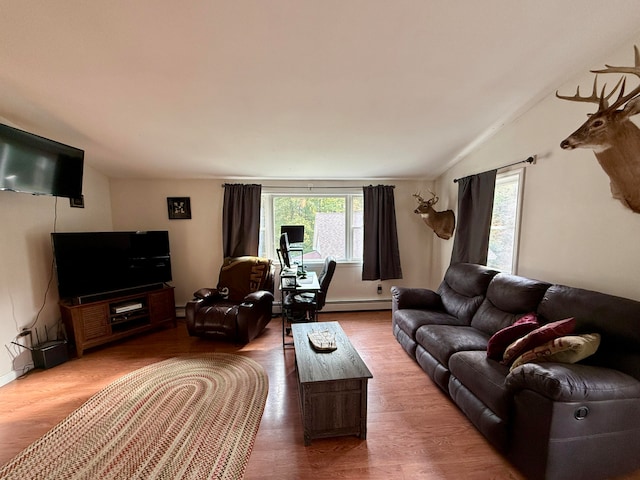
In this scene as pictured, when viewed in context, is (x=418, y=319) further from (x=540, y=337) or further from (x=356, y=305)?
(x=356, y=305)

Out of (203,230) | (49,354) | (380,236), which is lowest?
(49,354)

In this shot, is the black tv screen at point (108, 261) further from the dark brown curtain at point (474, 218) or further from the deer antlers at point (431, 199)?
the dark brown curtain at point (474, 218)

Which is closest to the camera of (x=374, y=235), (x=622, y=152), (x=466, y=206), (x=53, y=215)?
(x=622, y=152)

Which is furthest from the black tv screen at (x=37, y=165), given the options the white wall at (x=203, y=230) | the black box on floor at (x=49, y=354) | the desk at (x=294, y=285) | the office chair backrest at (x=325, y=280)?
the office chair backrest at (x=325, y=280)

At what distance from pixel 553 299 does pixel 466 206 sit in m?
1.61

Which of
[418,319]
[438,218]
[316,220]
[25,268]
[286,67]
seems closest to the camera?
[286,67]

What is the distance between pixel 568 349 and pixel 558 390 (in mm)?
320

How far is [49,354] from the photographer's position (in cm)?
255

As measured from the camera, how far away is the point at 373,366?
8.48 ft

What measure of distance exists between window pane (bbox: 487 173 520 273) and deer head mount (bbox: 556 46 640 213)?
980mm

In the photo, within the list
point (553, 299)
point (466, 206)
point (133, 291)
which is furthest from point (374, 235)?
point (133, 291)

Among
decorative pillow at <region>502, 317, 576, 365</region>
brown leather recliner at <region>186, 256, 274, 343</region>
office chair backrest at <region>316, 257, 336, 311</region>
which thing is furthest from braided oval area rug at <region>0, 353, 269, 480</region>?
decorative pillow at <region>502, 317, 576, 365</region>

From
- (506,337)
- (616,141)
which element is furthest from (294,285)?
(616,141)

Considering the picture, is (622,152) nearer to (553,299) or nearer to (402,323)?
(553,299)
